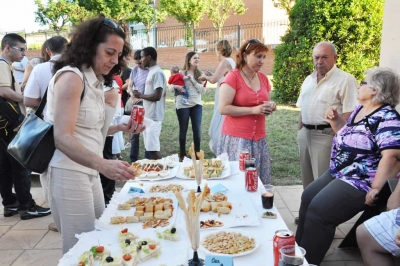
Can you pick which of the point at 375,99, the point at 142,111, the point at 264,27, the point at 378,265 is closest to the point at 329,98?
the point at 375,99

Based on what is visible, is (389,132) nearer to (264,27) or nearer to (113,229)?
(113,229)

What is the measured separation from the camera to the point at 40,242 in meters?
3.34

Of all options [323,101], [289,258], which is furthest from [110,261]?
[323,101]

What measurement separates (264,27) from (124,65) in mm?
16439

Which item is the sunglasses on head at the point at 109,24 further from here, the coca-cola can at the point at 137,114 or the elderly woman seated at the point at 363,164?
the elderly woman seated at the point at 363,164

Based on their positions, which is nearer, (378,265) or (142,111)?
(378,265)

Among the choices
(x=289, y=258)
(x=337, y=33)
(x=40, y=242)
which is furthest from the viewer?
(x=337, y=33)

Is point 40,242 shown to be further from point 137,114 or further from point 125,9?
point 125,9

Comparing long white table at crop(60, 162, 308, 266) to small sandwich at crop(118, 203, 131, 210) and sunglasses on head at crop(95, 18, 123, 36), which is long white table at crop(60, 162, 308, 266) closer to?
small sandwich at crop(118, 203, 131, 210)

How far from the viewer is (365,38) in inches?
348

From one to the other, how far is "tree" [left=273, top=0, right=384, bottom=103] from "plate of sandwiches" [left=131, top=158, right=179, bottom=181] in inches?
276

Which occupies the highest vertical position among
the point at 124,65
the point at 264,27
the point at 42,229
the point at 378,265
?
the point at 264,27

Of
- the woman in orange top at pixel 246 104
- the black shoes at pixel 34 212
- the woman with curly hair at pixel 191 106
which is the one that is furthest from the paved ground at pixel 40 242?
the woman with curly hair at pixel 191 106

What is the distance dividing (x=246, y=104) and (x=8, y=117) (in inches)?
91.9
